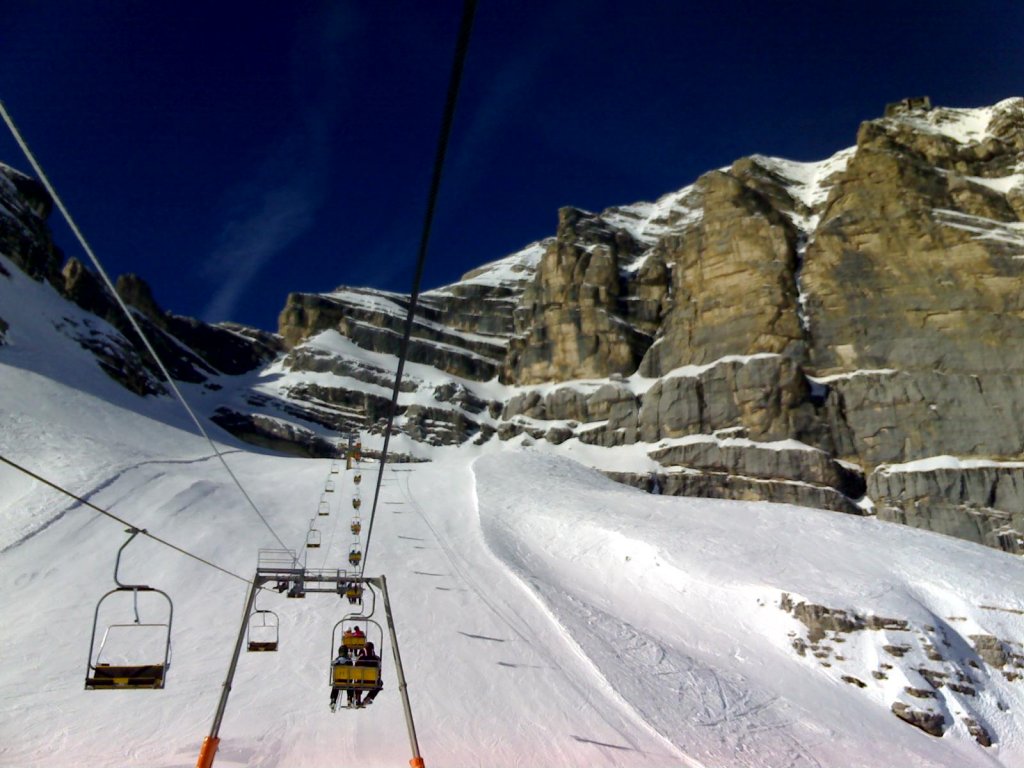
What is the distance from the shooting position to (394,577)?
95.0ft

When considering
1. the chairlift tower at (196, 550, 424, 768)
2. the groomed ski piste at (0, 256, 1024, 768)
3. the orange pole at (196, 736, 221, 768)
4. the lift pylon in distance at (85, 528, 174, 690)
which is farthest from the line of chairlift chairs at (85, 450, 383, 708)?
the orange pole at (196, 736, 221, 768)

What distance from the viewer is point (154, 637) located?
21875mm

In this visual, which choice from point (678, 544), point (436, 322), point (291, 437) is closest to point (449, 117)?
point (678, 544)

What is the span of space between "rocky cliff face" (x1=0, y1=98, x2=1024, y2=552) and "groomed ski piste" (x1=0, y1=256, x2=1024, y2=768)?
1231 inches

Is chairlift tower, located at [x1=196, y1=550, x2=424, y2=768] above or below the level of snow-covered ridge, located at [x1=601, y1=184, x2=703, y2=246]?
below

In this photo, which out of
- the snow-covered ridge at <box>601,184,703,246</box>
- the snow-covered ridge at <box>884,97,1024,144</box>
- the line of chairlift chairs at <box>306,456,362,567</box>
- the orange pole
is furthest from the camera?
the snow-covered ridge at <box>601,184,703,246</box>

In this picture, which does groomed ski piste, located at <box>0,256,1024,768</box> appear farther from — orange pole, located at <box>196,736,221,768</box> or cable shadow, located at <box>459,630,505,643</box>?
orange pole, located at <box>196,736,221,768</box>

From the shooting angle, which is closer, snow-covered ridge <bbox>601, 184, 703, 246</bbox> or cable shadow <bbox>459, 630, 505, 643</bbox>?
cable shadow <bbox>459, 630, 505, 643</bbox>

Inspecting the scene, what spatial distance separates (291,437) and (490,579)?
6536cm

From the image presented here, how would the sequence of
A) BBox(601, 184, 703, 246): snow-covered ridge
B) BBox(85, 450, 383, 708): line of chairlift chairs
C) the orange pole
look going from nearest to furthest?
the orange pole, BBox(85, 450, 383, 708): line of chairlift chairs, BBox(601, 184, 703, 246): snow-covered ridge

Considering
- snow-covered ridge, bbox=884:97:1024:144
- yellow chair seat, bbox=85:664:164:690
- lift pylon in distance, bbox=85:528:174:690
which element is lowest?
lift pylon in distance, bbox=85:528:174:690

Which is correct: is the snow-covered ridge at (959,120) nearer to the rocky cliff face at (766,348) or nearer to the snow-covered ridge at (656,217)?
the rocky cliff face at (766,348)

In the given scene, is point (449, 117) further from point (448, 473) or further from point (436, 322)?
point (436, 322)

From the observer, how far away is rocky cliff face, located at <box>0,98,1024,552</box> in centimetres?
6769
